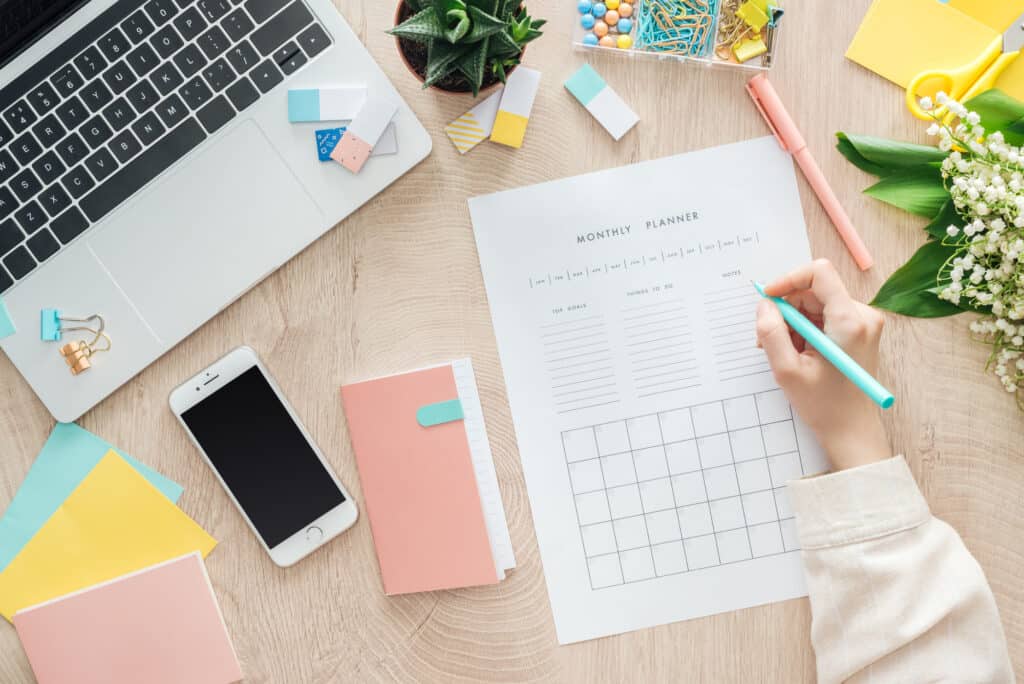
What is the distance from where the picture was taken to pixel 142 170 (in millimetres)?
775

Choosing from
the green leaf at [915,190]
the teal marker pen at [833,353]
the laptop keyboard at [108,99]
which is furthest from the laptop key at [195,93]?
the green leaf at [915,190]

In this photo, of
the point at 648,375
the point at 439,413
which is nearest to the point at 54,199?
the point at 439,413

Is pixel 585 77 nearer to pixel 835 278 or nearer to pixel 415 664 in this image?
pixel 835 278

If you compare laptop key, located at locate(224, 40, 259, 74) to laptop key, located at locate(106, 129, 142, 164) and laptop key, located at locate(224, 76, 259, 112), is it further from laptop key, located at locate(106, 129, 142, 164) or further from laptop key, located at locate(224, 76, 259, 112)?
laptop key, located at locate(106, 129, 142, 164)

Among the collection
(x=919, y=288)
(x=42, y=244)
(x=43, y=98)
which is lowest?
(x=919, y=288)

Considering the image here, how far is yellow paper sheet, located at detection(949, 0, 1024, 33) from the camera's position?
788 millimetres

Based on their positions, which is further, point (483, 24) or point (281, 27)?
point (281, 27)

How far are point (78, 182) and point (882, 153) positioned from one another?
0.87 metres

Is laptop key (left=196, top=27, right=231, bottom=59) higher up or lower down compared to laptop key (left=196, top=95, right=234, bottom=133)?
higher up

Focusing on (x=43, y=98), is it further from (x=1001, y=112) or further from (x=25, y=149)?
(x=1001, y=112)

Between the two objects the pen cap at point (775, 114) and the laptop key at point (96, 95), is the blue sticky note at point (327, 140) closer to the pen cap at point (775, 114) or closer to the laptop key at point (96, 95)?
the laptop key at point (96, 95)

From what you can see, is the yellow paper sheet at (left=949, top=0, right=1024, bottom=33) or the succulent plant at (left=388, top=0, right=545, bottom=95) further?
the yellow paper sheet at (left=949, top=0, right=1024, bottom=33)

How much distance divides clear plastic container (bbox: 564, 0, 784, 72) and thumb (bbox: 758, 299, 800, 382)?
28 cm

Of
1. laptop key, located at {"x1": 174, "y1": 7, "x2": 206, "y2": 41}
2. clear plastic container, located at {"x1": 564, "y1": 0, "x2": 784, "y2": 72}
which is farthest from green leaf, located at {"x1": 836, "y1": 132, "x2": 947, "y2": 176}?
laptop key, located at {"x1": 174, "y1": 7, "x2": 206, "y2": 41}
